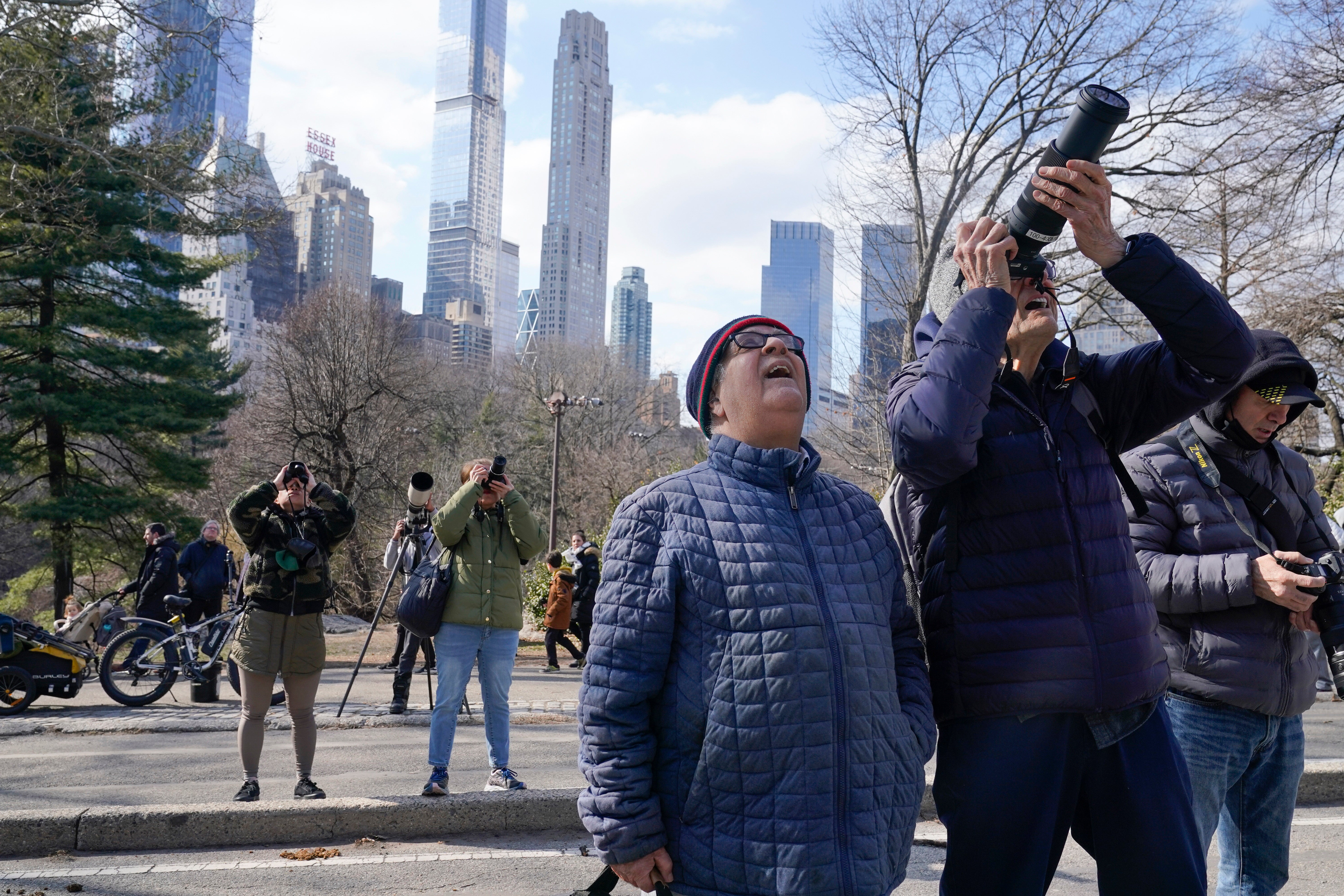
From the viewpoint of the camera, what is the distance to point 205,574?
12.5 metres

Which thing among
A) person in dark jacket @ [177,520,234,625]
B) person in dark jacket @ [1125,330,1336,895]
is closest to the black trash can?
person in dark jacket @ [177,520,234,625]

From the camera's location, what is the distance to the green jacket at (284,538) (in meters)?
5.56

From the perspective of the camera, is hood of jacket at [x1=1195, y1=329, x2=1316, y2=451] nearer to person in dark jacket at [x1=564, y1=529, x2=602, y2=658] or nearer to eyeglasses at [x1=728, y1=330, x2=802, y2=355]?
eyeglasses at [x1=728, y1=330, x2=802, y2=355]

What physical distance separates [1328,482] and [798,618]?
17260mm

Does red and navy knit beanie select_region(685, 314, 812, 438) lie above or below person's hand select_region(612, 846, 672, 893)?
above

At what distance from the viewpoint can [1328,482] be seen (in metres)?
15.8

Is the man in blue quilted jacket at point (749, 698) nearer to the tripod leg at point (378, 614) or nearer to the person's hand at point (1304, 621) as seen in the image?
the person's hand at point (1304, 621)

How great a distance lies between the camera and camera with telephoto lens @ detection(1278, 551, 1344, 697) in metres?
2.79

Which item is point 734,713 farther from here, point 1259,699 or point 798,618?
point 1259,699

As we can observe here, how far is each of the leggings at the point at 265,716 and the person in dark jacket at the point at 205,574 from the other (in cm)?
766

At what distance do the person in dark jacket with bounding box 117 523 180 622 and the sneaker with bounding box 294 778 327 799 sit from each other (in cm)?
797

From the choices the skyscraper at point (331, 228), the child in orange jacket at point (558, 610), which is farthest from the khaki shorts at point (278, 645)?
the skyscraper at point (331, 228)

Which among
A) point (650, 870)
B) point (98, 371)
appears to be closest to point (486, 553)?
point (650, 870)

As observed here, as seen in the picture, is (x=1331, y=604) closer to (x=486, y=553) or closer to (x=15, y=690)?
(x=486, y=553)
